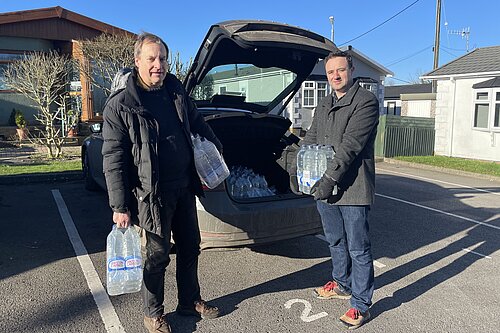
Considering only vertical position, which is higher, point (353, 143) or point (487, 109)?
point (487, 109)

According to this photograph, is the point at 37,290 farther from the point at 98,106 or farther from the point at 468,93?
the point at 468,93

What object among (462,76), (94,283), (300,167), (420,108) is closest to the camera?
(300,167)

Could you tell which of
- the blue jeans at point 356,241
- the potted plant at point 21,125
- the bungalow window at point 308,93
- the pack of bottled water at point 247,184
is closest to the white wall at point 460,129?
the bungalow window at point 308,93

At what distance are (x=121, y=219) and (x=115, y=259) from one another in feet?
1.00

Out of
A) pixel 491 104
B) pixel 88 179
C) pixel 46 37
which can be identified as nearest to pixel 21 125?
pixel 46 37

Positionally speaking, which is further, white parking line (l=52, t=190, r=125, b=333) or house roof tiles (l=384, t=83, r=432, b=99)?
house roof tiles (l=384, t=83, r=432, b=99)

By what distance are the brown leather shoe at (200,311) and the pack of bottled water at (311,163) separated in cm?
120

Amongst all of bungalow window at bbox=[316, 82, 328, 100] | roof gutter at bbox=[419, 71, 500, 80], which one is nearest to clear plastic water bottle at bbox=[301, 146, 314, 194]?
roof gutter at bbox=[419, 71, 500, 80]

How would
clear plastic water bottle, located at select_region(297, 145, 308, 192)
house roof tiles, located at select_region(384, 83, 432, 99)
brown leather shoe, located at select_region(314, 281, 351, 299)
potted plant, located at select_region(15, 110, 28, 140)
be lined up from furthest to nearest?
house roof tiles, located at select_region(384, 83, 432, 99)
potted plant, located at select_region(15, 110, 28, 140)
brown leather shoe, located at select_region(314, 281, 351, 299)
clear plastic water bottle, located at select_region(297, 145, 308, 192)

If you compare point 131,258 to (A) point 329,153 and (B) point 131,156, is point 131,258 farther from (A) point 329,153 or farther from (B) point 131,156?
(A) point 329,153

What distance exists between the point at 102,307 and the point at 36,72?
1105 centimetres

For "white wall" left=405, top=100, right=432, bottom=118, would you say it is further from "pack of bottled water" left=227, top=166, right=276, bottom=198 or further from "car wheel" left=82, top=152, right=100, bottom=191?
"pack of bottled water" left=227, top=166, right=276, bottom=198

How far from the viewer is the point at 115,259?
2871 mm

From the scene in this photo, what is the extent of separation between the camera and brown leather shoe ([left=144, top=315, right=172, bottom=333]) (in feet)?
9.69
